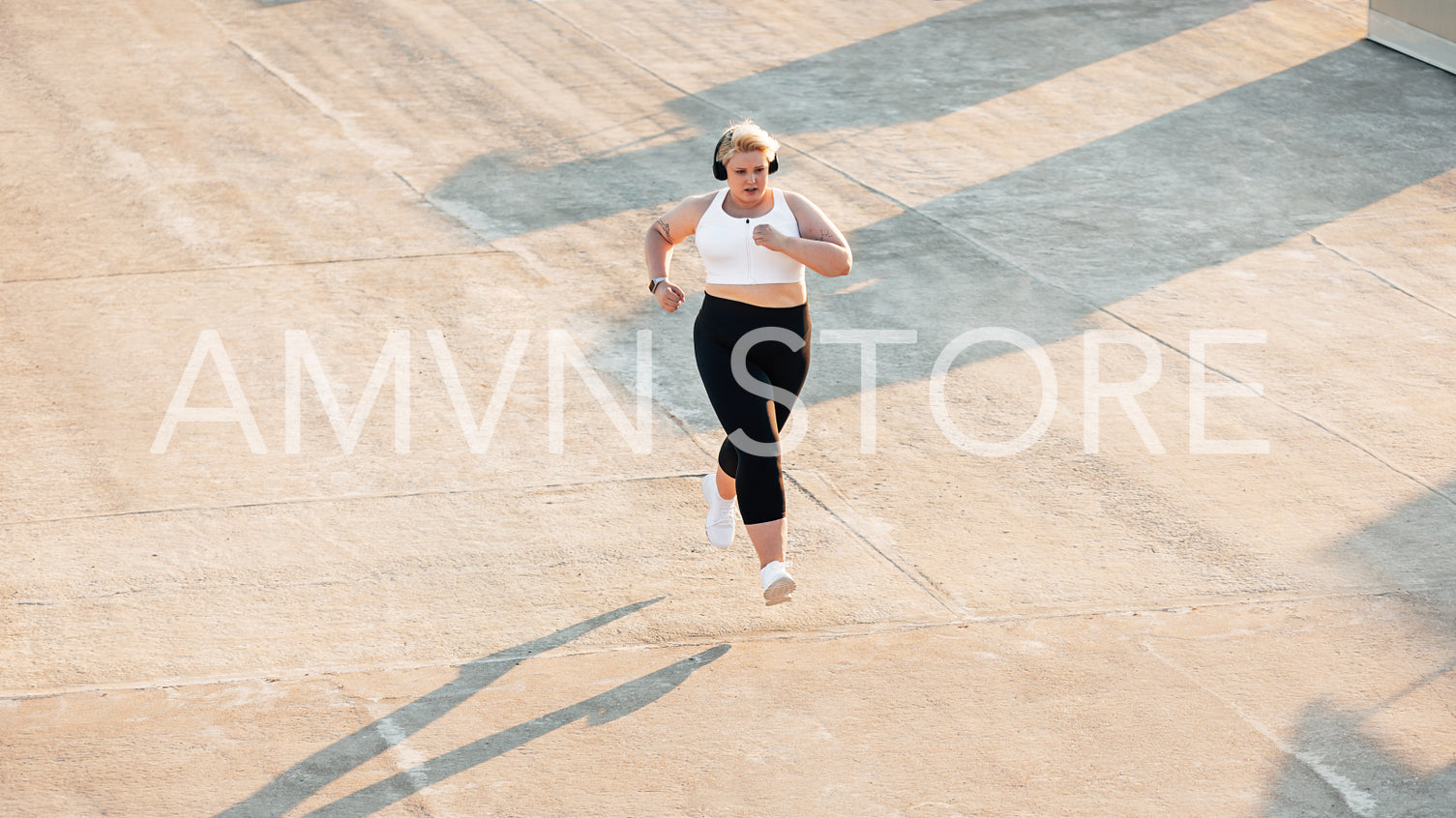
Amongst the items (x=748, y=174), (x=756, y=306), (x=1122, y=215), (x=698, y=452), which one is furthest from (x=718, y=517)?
(x=1122, y=215)

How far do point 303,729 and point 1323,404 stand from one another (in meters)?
5.75

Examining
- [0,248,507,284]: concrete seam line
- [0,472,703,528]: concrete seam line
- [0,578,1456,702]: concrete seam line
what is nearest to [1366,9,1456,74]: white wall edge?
[0,248,507,284]: concrete seam line

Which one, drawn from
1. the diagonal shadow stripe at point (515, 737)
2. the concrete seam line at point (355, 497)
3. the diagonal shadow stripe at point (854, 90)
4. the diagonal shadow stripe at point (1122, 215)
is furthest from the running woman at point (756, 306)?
the diagonal shadow stripe at point (854, 90)

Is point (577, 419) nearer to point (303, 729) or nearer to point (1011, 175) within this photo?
point (303, 729)

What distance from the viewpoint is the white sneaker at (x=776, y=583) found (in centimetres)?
551

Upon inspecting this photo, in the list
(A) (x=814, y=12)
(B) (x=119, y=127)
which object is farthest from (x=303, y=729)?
(A) (x=814, y=12)

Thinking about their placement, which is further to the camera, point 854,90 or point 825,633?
point 854,90

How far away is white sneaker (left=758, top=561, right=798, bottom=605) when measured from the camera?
5508 millimetres

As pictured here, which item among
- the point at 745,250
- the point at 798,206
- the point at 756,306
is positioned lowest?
the point at 756,306

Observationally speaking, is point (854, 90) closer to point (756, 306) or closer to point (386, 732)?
point (756, 306)

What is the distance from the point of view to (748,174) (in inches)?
223

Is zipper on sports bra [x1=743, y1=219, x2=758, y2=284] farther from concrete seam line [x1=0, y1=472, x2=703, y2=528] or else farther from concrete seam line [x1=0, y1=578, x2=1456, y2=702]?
concrete seam line [x1=0, y1=472, x2=703, y2=528]

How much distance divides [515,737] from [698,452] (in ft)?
8.72

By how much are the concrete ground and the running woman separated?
657 millimetres
